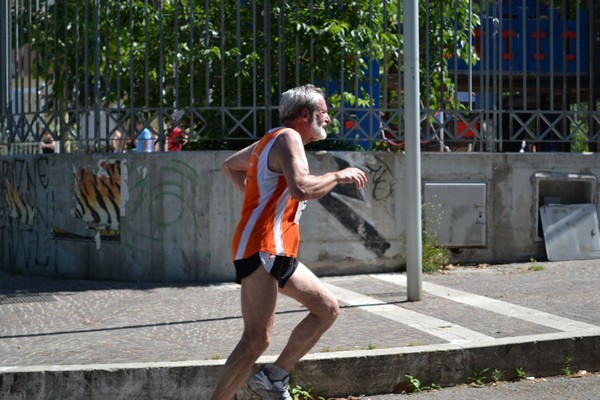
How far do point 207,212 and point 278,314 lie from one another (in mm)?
2193

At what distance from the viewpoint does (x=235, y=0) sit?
34.0 ft

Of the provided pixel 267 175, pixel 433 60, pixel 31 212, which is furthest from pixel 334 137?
pixel 267 175

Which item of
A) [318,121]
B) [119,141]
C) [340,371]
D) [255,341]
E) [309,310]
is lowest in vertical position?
[340,371]

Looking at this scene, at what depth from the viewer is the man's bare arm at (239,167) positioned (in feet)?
17.9

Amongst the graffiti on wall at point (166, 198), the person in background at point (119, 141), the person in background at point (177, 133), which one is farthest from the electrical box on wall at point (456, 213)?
the person in background at point (119, 141)

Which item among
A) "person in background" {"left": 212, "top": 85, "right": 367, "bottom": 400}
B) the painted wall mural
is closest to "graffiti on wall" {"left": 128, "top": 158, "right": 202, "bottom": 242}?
the painted wall mural

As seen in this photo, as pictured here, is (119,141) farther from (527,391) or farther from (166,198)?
(527,391)

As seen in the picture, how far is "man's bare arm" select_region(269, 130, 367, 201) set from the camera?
4855mm

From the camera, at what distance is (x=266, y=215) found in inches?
199

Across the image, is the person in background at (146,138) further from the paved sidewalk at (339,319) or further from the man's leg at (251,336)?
the man's leg at (251,336)

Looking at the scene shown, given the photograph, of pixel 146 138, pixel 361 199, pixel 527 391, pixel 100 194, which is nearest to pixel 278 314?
pixel 527 391

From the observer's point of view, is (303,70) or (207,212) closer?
(207,212)

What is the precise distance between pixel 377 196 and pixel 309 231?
830mm

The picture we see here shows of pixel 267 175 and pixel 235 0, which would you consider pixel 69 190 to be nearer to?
pixel 235 0
